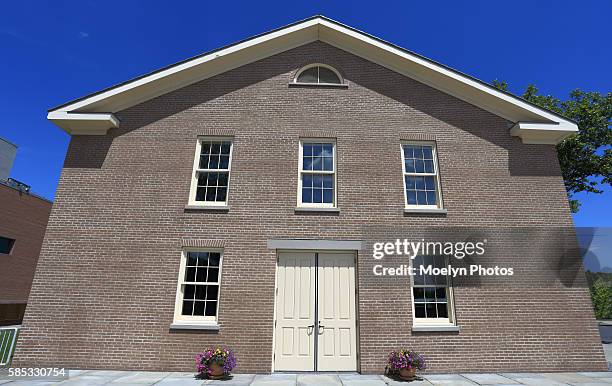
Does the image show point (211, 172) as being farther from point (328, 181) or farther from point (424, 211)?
point (424, 211)

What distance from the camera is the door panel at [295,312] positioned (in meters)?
8.22

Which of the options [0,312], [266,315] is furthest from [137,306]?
[0,312]

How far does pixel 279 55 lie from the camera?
10.8 meters

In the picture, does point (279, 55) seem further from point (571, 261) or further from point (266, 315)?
point (571, 261)

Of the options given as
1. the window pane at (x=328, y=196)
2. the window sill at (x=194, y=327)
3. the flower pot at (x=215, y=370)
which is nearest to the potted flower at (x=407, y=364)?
the flower pot at (x=215, y=370)

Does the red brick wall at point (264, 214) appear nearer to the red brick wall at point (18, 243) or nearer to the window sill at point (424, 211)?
the window sill at point (424, 211)

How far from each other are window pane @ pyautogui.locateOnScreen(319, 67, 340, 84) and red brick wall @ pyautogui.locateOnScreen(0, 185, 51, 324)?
20172 millimetres

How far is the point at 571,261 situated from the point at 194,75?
1206cm

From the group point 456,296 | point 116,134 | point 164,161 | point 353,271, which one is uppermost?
point 116,134

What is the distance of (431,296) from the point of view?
28.9ft

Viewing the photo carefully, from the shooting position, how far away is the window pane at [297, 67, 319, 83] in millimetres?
10781

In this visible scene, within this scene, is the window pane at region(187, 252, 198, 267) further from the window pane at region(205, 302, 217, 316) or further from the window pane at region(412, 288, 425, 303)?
the window pane at region(412, 288, 425, 303)

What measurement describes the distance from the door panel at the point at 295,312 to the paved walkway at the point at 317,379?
15.2 inches

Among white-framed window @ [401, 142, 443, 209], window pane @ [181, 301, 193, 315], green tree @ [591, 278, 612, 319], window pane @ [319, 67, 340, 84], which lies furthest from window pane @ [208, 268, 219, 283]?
green tree @ [591, 278, 612, 319]
